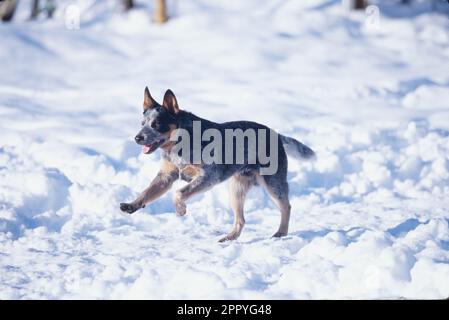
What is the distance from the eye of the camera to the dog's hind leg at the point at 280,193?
3598 millimetres

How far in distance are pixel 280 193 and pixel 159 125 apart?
766 mm

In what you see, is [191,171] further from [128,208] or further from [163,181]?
[128,208]

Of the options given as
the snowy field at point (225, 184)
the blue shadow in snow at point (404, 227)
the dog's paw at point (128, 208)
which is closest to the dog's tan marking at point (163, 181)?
→ the dog's paw at point (128, 208)

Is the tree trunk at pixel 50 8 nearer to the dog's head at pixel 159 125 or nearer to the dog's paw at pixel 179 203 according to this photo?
the dog's head at pixel 159 125

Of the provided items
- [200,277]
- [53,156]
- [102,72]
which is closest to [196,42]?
[102,72]

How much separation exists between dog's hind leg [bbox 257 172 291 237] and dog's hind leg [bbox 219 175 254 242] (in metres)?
0.08

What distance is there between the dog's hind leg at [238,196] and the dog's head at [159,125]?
47 centimetres

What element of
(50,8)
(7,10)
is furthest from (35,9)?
(7,10)

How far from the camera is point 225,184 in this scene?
389 cm

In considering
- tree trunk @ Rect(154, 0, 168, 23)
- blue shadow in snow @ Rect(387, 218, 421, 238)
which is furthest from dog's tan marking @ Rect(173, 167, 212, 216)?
tree trunk @ Rect(154, 0, 168, 23)

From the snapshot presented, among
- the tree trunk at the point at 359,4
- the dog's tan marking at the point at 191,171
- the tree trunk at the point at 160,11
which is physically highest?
the tree trunk at the point at 160,11

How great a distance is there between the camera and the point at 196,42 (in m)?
6.23

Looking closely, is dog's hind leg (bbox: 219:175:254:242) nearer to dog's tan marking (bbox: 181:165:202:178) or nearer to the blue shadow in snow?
dog's tan marking (bbox: 181:165:202:178)

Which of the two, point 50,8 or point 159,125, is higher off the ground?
point 50,8
